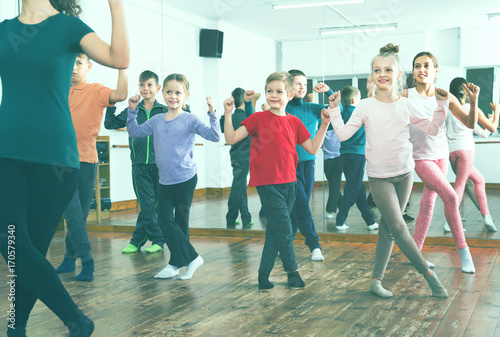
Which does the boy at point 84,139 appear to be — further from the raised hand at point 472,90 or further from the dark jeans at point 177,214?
the raised hand at point 472,90

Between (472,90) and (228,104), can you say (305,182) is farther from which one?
(472,90)

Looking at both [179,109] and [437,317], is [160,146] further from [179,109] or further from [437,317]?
[437,317]

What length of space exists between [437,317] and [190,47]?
412 centimetres

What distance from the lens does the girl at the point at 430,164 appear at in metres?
3.55

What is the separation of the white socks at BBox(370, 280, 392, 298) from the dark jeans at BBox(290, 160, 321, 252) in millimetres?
987

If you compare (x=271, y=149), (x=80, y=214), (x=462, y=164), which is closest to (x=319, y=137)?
(x=271, y=149)

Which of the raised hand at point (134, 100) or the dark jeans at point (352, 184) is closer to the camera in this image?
the raised hand at point (134, 100)

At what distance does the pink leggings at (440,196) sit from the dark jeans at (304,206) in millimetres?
769

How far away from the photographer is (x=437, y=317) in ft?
8.44

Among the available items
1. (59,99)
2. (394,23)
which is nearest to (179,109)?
(59,99)

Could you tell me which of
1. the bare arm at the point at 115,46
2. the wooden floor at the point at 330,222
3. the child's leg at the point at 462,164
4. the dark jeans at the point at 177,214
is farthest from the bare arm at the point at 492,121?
the bare arm at the point at 115,46

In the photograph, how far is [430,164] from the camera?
357 cm

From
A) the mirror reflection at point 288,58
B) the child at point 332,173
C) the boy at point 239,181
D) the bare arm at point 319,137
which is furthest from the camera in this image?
the boy at point 239,181

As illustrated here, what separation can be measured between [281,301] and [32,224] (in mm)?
1587
